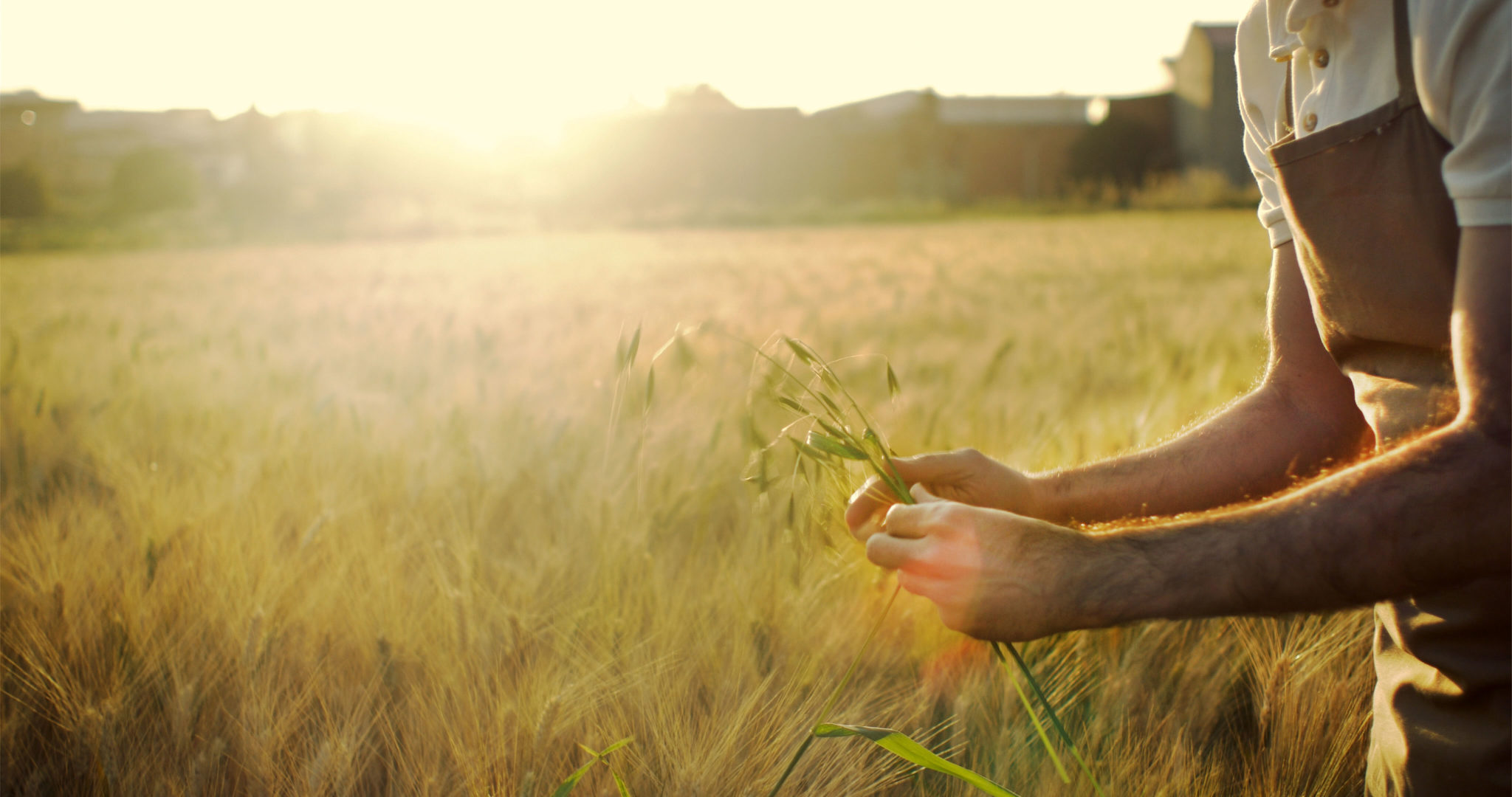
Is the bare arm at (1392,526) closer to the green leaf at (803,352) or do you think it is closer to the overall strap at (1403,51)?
the overall strap at (1403,51)

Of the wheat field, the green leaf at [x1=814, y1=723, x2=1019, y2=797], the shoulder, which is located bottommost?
the wheat field

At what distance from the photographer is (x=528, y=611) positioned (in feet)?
4.14

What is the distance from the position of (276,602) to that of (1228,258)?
25.9ft

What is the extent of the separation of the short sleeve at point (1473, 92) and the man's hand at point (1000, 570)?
1.32 feet

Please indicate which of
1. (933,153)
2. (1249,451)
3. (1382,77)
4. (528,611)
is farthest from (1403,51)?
(933,153)

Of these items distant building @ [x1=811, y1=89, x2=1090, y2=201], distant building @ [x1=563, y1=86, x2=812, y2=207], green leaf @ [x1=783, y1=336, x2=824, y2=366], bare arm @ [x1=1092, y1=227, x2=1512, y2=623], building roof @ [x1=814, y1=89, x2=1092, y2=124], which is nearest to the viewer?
bare arm @ [x1=1092, y1=227, x2=1512, y2=623]

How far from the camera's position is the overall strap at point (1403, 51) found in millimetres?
752

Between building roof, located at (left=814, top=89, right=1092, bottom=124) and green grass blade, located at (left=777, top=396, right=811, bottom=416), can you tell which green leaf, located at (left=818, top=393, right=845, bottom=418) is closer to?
green grass blade, located at (left=777, top=396, right=811, bottom=416)

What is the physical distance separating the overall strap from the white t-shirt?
2 centimetres

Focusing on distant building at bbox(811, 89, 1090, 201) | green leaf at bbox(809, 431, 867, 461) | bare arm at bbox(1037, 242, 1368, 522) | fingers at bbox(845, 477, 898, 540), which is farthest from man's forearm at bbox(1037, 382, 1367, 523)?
distant building at bbox(811, 89, 1090, 201)

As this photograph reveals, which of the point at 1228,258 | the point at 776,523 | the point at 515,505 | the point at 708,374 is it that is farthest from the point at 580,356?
the point at 1228,258

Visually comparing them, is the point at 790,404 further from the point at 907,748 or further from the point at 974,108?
the point at 974,108

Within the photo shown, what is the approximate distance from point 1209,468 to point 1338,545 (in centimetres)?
43

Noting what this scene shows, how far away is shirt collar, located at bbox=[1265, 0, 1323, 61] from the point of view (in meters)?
0.85
